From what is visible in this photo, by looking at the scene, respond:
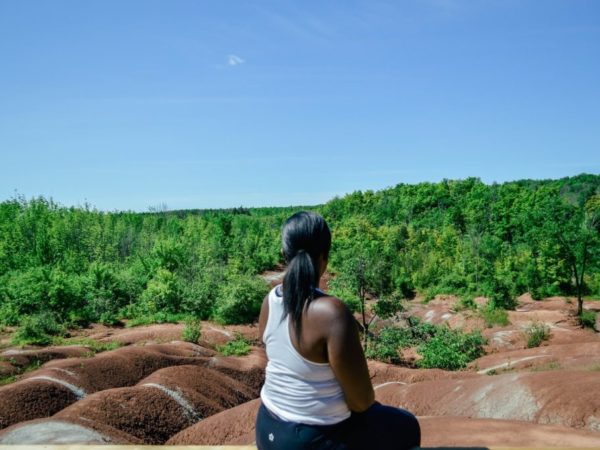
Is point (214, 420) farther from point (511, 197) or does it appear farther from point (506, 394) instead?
point (511, 197)

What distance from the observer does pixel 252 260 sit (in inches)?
1747

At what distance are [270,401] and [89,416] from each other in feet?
23.9

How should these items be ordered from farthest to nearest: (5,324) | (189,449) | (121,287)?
(121,287) → (5,324) → (189,449)

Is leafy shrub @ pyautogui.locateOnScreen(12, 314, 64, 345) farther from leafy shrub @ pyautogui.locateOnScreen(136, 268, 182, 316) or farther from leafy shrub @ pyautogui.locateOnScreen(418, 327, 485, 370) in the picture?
leafy shrub @ pyautogui.locateOnScreen(418, 327, 485, 370)

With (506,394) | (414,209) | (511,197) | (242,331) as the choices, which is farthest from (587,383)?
(414,209)

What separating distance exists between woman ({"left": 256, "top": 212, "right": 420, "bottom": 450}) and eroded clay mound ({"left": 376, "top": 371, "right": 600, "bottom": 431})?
18.3ft

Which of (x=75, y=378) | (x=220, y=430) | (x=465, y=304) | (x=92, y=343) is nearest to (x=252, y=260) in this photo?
(x=465, y=304)

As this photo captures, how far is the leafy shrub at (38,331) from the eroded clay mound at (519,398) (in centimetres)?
1570

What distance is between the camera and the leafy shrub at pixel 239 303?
27.5 metres

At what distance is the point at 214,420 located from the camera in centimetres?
902

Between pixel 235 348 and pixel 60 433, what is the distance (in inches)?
549

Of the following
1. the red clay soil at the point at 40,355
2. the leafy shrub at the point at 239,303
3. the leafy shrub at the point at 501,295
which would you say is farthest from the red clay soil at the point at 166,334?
the leafy shrub at the point at 501,295

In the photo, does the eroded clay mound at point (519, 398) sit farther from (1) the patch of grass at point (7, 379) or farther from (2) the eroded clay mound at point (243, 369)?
(1) the patch of grass at point (7, 379)

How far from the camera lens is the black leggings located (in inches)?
80.8
